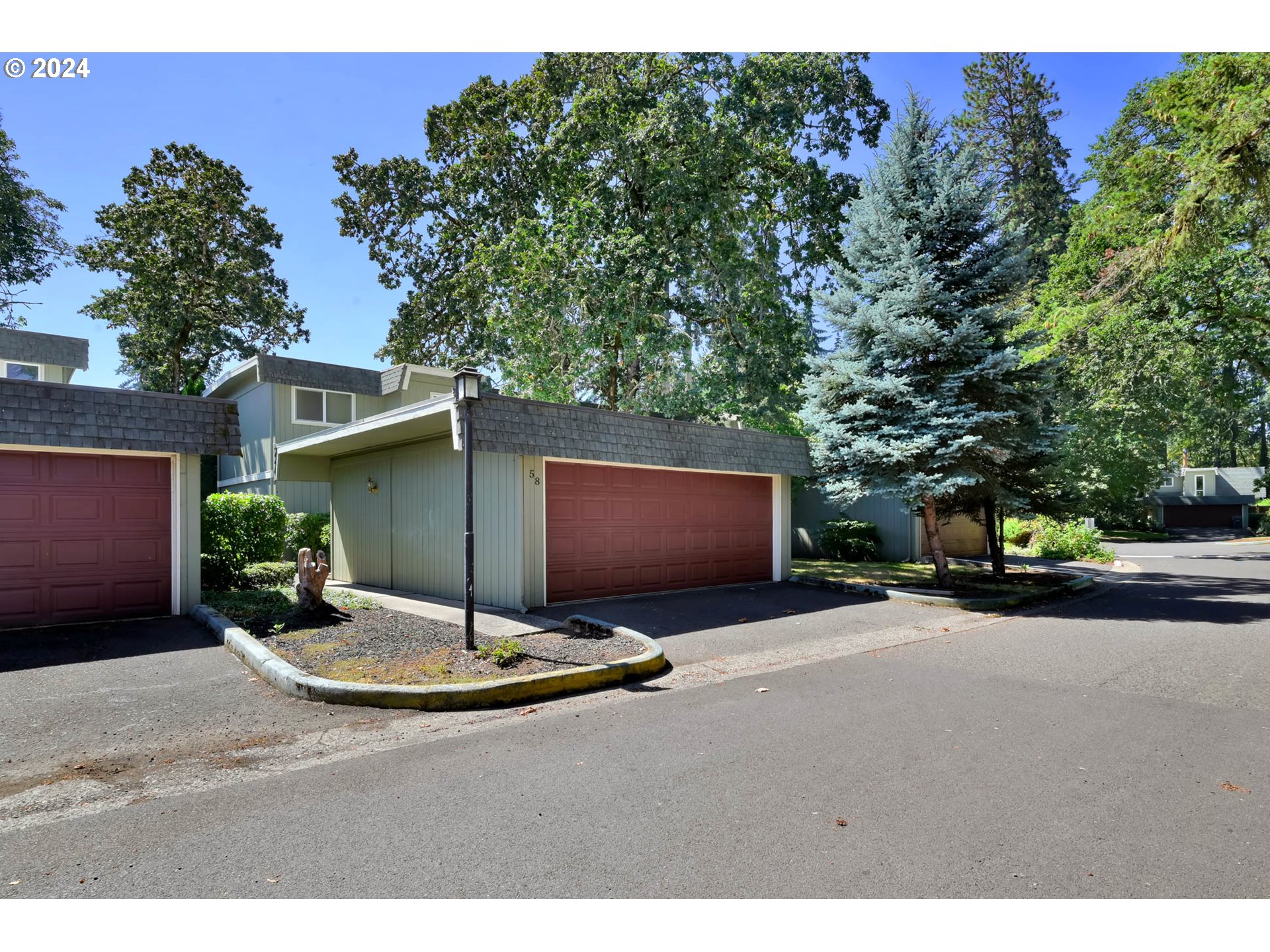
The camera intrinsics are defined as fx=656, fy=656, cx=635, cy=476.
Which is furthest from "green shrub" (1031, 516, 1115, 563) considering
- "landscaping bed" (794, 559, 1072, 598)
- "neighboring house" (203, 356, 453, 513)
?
"neighboring house" (203, 356, 453, 513)

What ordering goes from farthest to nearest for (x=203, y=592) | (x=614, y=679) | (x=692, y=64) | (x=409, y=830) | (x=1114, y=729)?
1. (x=692, y=64)
2. (x=203, y=592)
3. (x=614, y=679)
4. (x=1114, y=729)
5. (x=409, y=830)

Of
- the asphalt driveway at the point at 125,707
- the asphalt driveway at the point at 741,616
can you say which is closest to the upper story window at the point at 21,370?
the asphalt driveway at the point at 125,707

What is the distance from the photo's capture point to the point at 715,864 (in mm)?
2916

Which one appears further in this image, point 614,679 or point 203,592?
point 203,592

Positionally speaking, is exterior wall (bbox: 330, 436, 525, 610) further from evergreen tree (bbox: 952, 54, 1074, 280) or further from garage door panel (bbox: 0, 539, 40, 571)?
evergreen tree (bbox: 952, 54, 1074, 280)

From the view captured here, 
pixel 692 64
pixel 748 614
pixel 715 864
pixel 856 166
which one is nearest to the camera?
pixel 715 864

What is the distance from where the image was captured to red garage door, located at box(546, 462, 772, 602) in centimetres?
1047

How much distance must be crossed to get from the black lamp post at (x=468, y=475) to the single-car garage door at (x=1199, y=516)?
52.3 meters

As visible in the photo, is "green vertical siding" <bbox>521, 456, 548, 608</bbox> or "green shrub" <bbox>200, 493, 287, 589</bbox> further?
"green shrub" <bbox>200, 493, 287, 589</bbox>

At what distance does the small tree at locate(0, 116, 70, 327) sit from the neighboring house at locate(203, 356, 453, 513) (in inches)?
391

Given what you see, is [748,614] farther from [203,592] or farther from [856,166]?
[856,166]

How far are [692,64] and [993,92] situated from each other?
2460 cm

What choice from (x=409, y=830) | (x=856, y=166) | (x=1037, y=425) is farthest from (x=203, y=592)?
(x=856, y=166)

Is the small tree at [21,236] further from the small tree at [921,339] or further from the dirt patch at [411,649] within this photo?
the small tree at [921,339]
